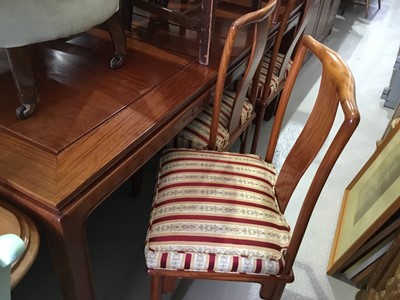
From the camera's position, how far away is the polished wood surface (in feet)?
1.97

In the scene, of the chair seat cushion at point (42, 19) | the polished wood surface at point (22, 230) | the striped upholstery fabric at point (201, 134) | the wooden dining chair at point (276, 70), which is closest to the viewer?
the polished wood surface at point (22, 230)

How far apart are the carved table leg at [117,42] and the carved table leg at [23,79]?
0.91ft

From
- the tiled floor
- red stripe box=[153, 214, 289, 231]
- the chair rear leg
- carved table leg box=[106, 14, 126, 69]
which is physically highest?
carved table leg box=[106, 14, 126, 69]

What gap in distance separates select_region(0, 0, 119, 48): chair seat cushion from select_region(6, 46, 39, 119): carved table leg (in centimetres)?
4

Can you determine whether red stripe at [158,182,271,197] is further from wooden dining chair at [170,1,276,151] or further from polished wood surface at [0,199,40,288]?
polished wood surface at [0,199,40,288]

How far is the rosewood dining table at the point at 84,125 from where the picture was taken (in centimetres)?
72

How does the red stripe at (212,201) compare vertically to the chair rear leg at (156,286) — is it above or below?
above

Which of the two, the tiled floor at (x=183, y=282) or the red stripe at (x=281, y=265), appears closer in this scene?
the red stripe at (x=281, y=265)

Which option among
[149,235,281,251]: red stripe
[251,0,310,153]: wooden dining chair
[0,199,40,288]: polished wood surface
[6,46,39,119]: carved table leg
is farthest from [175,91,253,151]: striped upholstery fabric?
[0,199,40,288]: polished wood surface

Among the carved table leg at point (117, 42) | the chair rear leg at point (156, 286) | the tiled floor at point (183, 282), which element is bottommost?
the tiled floor at point (183, 282)

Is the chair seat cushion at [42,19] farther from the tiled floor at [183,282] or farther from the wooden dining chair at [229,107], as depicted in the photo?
the tiled floor at [183,282]

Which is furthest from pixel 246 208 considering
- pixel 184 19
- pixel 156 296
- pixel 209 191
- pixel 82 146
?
pixel 184 19

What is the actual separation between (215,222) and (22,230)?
0.48m

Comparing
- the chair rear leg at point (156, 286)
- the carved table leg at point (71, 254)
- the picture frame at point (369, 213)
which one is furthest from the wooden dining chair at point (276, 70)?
the carved table leg at point (71, 254)
